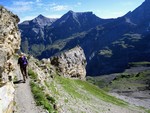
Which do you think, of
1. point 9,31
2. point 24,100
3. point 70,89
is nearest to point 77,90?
point 70,89

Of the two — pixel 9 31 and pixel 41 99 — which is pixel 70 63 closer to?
pixel 9 31

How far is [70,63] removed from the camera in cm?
12250

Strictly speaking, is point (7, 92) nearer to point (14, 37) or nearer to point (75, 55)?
point (14, 37)

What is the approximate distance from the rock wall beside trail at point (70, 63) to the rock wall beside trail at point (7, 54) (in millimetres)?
62621

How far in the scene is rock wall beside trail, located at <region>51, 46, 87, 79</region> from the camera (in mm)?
109062

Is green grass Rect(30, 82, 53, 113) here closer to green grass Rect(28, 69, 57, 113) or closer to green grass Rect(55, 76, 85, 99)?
green grass Rect(28, 69, 57, 113)

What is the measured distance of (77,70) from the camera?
129m

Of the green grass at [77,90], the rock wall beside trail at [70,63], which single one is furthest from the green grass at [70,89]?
the rock wall beside trail at [70,63]

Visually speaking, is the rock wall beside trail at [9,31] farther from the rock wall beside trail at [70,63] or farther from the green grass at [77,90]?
the rock wall beside trail at [70,63]

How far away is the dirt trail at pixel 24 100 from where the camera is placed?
33.7 metres

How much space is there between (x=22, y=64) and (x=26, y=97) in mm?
8741

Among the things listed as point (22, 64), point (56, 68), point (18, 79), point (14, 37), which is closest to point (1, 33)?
point (14, 37)

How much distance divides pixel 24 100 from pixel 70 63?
85.6m

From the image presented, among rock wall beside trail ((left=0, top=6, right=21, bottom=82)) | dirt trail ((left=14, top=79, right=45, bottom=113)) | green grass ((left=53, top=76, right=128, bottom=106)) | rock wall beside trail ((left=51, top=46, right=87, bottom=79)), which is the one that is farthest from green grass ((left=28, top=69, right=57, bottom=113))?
rock wall beside trail ((left=51, top=46, right=87, bottom=79))
